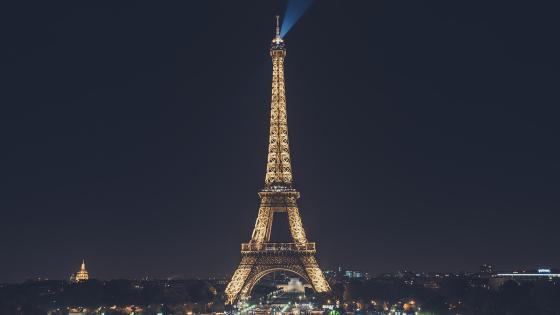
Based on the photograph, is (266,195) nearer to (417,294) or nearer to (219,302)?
(219,302)

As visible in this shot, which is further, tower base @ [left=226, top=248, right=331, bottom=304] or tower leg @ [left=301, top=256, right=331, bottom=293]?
tower leg @ [left=301, top=256, right=331, bottom=293]

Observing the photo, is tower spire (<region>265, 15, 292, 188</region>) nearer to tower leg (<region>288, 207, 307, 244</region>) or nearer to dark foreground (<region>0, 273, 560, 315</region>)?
tower leg (<region>288, 207, 307, 244</region>)

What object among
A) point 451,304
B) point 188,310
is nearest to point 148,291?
point 188,310

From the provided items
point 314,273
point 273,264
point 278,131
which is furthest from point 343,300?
point 278,131

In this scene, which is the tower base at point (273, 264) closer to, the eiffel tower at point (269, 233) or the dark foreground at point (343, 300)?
the eiffel tower at point (269, 233)

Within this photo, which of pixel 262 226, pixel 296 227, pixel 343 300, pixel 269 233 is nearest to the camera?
pixel 262 226

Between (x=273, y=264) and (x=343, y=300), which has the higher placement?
(x=273, y=264)

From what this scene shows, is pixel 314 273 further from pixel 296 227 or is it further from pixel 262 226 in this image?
pixel 262 226

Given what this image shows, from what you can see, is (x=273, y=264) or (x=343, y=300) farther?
(x=343, y=300)

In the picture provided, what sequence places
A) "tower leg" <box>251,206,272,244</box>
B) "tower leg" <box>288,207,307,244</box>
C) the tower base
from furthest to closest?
"tower leg" <box>288,207,307,244</box>
"tower leg" <box>251,206,272,244</box>
the tower base

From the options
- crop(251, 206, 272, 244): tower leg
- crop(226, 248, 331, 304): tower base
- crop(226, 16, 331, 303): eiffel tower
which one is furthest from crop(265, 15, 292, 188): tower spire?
crop(226, 248, 331, 304): tower base
